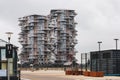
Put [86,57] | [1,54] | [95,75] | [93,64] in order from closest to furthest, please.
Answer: [1,54] < [95,75] < [86,57] < [93,64]

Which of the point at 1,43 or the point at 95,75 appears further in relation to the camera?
the point at 95,75

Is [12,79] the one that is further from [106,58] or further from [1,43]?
[106,58]

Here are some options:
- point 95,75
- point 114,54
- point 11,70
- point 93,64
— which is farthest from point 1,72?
point 93,64

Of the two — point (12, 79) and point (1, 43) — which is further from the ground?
point (1, 43)

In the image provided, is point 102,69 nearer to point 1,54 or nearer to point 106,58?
point 106,58

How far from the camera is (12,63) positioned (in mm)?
48281

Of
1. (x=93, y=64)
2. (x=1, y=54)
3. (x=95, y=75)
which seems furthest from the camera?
(x=93, y=64)

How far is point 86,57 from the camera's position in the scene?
87.4m

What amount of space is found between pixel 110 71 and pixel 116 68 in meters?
1.99

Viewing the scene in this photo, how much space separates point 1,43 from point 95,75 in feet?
120

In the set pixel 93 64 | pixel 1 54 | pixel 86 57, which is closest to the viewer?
pixel 1 54

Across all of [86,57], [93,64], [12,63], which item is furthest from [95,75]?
[12,63]

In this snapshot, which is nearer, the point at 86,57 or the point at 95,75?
the point at 95,75

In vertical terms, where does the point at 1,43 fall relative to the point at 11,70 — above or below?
above
